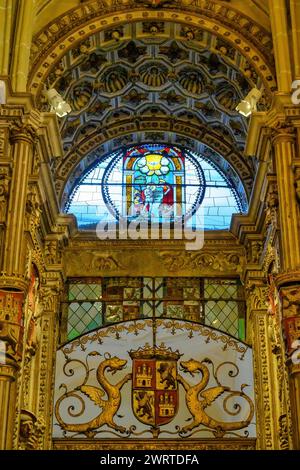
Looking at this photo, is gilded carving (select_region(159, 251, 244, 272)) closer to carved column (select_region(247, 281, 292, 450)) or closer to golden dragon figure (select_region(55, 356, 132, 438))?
carved column (select_region(247, 281, 292, 450))

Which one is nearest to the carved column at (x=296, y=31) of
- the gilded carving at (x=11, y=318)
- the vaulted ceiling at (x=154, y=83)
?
the vaulted ceiling at (x=154, y=83)

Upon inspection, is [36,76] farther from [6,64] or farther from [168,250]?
[168,250]

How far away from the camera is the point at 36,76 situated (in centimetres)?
1331

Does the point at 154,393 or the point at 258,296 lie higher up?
the point at 258,296

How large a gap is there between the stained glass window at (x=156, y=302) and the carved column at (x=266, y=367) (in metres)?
0.54

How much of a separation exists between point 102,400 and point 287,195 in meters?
5.04

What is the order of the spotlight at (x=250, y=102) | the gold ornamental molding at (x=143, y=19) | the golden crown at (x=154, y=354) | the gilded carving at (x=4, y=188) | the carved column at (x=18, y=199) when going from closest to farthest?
the carved column at (x=18, y=199) → the gilded carving at (x=4, y=188) → the gold ornamental molding at (x=143, y=19) → the spotlight at (x=250, y=102) → the golden crown at (x=154, y=354)

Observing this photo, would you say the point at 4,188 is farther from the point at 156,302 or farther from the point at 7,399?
the point at 156,302

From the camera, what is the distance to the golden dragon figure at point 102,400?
14.1 m

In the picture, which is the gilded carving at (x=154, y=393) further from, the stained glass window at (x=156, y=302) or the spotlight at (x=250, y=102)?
the spotlight at (x=250, y=102)

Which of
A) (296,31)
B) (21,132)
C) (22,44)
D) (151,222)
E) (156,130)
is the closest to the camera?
(21,132)

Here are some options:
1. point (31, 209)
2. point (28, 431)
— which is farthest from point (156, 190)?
point (28, 431)

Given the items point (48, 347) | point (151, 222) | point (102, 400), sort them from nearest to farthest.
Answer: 1. point (102, 400)
2. point (48, 347)
3. point (151, 222)

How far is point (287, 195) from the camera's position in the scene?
11.6 m
